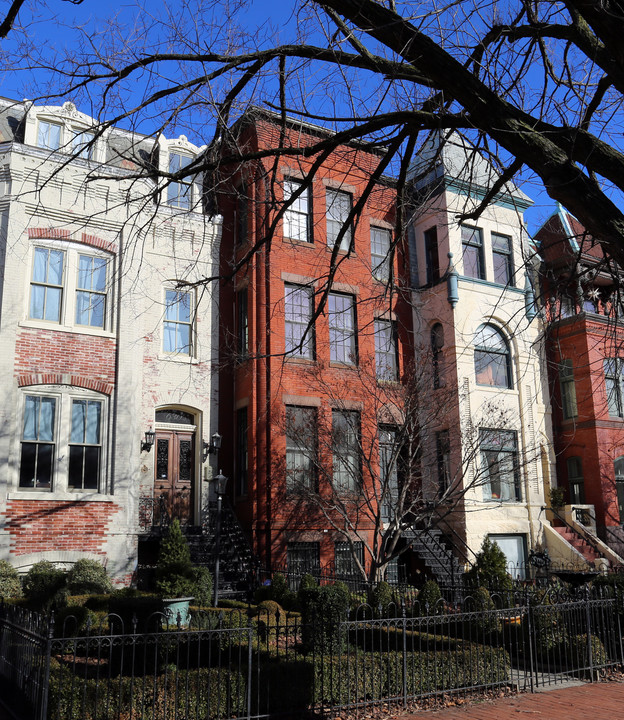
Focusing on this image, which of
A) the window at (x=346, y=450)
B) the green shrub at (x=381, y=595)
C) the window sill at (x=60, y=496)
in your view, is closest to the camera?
the green shrub at (x=381, y=595)

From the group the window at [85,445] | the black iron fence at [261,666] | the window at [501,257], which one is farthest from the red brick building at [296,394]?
the black iron fence at [261,666]

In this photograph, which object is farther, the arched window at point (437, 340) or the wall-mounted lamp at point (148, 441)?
the arched window at point (437, 340)

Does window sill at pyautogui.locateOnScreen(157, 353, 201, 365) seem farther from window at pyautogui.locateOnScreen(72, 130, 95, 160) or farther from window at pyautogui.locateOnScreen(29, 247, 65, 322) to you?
window at pyautogui.locateOnScreen(72, 130, 95, 160)

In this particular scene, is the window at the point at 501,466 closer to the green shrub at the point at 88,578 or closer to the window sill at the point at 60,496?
the window sill at the point at 60,496

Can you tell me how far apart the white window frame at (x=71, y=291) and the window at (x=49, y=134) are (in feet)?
9.70

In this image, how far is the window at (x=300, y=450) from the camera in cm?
1831

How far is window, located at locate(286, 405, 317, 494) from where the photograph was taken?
18312 millimetres

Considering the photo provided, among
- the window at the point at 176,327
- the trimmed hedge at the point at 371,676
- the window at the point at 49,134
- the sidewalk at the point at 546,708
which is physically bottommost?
the sidewalk at the point at 546,708

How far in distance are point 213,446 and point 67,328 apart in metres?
4.52

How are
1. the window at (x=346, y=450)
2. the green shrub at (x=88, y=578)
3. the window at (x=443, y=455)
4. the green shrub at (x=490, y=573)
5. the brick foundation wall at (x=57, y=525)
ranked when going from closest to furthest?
1. the green shrub at (x=88, y=578)
2. the green shrub at (x=490, y=573)
3. the brick foundation wall at (x=57, y=525)
4. the window at (x=346, y=450)
5. the window at (x=443, y=455)

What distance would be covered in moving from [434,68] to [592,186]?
5.07 ft

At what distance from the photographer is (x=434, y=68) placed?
18.4ft

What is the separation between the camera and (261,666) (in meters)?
8.43

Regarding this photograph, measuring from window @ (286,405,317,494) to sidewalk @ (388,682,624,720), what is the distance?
8.99 meters
